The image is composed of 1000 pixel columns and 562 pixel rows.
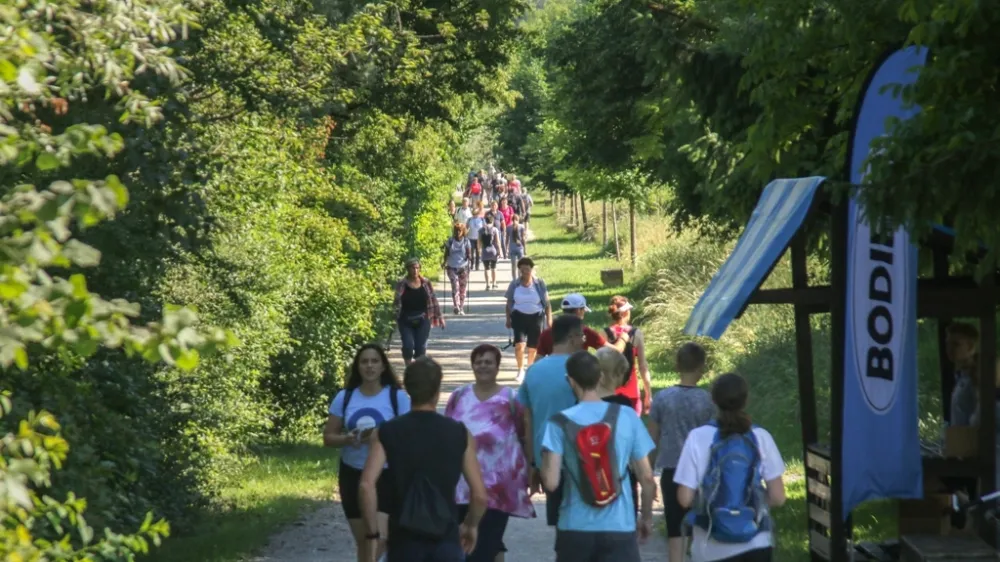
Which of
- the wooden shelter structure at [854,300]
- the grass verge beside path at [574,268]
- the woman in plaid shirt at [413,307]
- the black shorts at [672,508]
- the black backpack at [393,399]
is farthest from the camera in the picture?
the grass verge beside path at [574,268]

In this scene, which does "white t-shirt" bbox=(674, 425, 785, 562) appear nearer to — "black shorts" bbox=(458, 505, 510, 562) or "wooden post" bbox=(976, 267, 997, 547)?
"black shorts" bbox=(458, 505, 510, 562)

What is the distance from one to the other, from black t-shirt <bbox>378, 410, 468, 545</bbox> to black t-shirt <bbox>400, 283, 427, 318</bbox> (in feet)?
40.2

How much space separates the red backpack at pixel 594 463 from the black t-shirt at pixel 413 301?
12.1m

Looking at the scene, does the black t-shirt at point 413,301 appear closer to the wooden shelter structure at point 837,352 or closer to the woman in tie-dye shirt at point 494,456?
the wooden shelter structure at point 837,352

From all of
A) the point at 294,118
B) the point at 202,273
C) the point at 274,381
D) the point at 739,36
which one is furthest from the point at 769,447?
the point at 274,381

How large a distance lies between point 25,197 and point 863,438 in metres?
6.05

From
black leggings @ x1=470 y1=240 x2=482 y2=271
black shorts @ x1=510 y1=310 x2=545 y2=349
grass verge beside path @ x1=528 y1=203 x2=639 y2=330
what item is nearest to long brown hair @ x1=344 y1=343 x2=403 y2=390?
black shorts @ x1=510 y1=310 x2=545 y2=349

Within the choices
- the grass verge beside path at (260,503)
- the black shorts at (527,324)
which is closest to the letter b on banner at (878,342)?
the grass verge beside path at (260,503)

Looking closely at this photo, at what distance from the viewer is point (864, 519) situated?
12.0 m

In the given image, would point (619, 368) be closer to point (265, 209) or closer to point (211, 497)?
point (211, 497)

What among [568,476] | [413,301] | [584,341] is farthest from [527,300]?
[568,476]

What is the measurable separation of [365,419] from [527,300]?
31.9 ft

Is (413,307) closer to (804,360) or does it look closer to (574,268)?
(804,360)

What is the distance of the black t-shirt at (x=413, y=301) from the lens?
62.9ft
